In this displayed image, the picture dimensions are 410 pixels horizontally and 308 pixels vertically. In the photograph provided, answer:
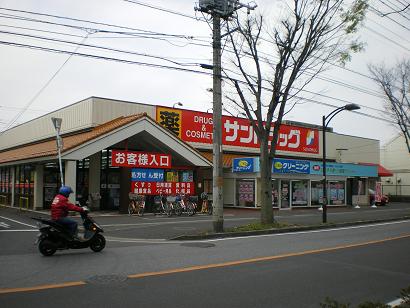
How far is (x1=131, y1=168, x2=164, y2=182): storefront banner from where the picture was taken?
24.7 metres

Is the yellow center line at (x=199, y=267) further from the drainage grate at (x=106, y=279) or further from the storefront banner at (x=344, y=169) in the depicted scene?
the storefront banner at (x=344, y=169)

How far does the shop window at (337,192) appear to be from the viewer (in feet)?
125

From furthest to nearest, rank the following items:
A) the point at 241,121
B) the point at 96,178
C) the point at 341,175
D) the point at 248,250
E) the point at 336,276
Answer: the point at 341,175 → the point at 241,121 → the point at 96,178 → the point at 248,250 → the point at 336,276

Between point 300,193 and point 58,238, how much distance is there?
87.4ft

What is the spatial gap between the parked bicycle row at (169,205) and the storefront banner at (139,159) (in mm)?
1767

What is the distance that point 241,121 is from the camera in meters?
35.2

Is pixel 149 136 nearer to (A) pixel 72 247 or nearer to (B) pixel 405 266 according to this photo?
(A) pixel 72 247

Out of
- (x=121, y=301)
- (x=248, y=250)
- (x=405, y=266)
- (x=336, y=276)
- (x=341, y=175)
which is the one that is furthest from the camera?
(x=341, y=175)

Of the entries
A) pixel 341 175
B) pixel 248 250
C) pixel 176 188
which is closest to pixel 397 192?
pixel 341 175

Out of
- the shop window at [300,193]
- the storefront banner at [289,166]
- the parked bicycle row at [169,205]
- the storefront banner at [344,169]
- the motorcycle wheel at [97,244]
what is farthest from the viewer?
the storefront banner at [344,169]

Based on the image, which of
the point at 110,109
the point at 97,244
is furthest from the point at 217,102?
the point at 110,109

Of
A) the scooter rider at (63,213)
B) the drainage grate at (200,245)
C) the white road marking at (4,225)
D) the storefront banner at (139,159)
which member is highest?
the storefront banner at (139,159)

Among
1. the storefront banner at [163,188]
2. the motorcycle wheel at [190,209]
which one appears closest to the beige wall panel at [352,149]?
the storefront banner at [163,188]

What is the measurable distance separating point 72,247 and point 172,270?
3.21 m
